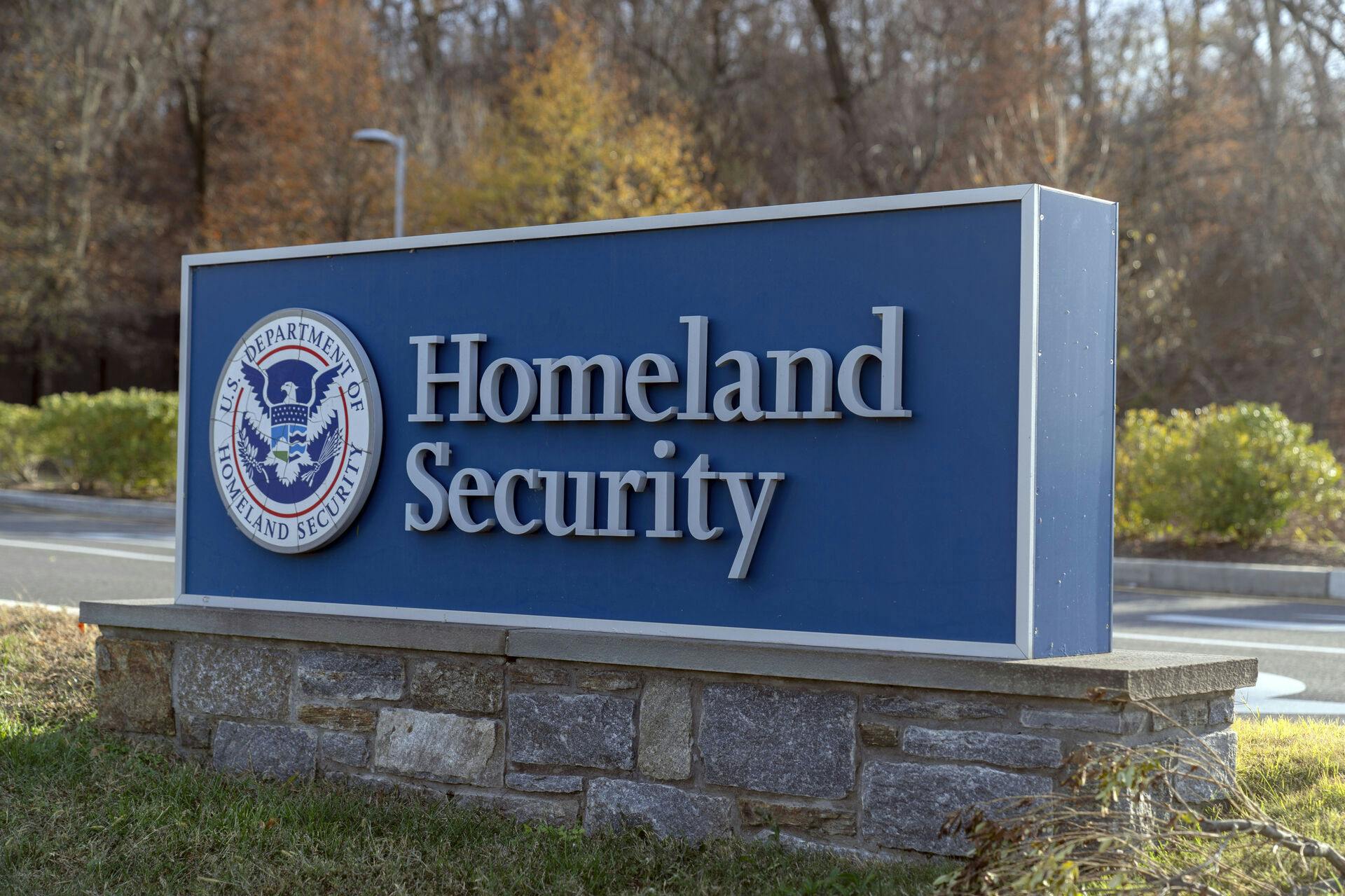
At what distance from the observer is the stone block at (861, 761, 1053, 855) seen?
3.89 meters

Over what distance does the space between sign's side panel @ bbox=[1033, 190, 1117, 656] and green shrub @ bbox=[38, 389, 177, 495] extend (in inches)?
679

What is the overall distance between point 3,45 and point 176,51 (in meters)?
3.99

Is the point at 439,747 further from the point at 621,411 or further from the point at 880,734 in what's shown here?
the point at 880,734

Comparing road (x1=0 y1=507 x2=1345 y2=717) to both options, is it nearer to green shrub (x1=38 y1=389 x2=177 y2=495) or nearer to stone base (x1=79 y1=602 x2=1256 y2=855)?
stone base (x1=79 y1=602 x2=1256 y2=855)

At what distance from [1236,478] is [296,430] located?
9797mm

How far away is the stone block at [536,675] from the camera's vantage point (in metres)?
4.64

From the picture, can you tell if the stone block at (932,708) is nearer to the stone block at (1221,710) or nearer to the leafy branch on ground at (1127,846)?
the leafy branch on ground at (1127,846)

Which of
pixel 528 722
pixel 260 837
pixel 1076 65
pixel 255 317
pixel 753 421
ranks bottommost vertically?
pixel 260 837

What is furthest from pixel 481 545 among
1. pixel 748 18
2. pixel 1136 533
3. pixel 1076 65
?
pixel 748 18

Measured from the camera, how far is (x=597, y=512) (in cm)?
477

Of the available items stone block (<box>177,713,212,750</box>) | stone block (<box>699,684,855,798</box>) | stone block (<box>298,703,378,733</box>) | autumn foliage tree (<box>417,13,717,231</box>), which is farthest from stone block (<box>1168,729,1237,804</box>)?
autumn foliage tree (<box>417,13,717,231</box>)

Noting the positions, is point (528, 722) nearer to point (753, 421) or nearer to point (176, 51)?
point (753, 421)

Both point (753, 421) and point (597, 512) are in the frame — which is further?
point (597, 512)

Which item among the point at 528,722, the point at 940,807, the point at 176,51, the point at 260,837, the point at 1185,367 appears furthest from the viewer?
the point at 176,51
